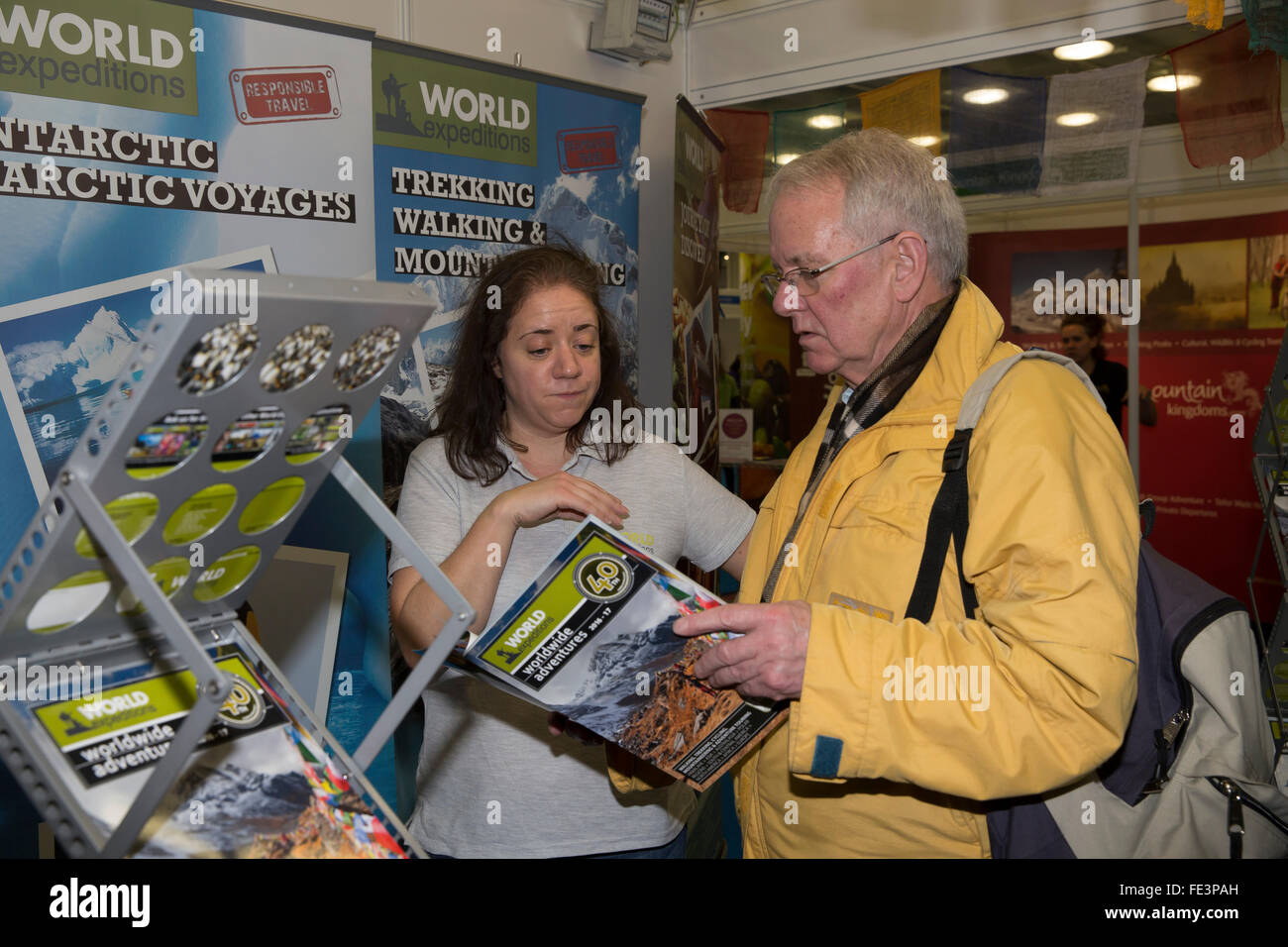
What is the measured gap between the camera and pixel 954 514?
143 cm

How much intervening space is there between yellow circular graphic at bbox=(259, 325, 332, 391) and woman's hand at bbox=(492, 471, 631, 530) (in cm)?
75

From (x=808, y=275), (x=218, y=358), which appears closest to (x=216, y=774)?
(x=218, y=358)

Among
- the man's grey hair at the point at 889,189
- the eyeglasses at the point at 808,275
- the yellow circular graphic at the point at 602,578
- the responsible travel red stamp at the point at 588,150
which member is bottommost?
the yellow circular graphic at the point at 602,578

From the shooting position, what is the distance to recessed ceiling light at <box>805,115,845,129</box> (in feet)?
15.7

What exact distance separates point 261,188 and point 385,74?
65 centimetres

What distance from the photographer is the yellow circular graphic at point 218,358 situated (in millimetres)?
917

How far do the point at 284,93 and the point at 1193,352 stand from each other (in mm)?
5774

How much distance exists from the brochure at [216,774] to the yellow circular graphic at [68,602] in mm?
79

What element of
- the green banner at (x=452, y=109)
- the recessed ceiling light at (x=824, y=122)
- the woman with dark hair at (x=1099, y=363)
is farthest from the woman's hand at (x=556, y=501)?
the woman with dark hair at (x=1099, y=363)

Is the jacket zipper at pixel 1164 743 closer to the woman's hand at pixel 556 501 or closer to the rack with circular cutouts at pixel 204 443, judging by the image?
the woman's hand at pixel 556 501

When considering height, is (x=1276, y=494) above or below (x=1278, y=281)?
below

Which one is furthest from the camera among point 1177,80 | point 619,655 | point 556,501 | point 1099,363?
point 1099,363

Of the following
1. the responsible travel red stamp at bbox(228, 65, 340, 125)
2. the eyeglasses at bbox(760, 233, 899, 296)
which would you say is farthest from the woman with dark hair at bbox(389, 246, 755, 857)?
the responsible travel red stamp at bbox(228, 65, 340, 125)

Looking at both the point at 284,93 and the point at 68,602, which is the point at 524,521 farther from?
the point at 284,93
